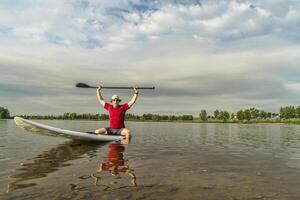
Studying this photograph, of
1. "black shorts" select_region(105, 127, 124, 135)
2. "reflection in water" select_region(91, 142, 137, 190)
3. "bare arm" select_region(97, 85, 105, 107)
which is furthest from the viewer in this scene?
"black shorts" select_region(105, 127, 124, 135)

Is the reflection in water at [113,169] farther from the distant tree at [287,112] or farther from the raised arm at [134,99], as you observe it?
the distant tree at [287,112]

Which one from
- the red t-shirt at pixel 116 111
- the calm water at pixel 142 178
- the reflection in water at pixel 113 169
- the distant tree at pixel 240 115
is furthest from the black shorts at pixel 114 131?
the distant tree at pixel 240 115

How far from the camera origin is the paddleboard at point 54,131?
16328mm

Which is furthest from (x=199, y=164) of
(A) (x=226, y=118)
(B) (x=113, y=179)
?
(A) (x=226, y=118)

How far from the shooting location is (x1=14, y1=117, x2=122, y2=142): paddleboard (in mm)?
16328

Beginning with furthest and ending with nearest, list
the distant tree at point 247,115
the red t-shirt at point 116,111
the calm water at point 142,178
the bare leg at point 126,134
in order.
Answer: the distant tree at point 247,115, the bare leg at point 126,134, the red t-shirt at point 116,111, the calm water at point 142,178

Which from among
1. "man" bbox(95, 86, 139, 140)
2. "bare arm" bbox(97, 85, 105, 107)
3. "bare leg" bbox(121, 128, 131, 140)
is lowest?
"bare leg" bbox(121, 128, 131, 140)

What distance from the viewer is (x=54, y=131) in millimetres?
16781

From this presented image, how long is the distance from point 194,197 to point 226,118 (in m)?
182

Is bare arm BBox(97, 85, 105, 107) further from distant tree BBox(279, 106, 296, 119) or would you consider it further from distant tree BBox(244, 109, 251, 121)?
distant tree BBox(279, 106, 296, 119)

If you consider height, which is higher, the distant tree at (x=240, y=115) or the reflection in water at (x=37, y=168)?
the distant tree at (x=240, y=115)

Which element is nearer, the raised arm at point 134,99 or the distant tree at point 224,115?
the raised arm at point 134,99

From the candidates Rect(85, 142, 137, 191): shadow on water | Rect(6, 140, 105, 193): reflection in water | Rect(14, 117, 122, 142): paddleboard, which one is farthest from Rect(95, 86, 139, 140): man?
Rect(85, 142, 137, 191): shadow on water

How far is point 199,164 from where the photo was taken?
40.3ft
